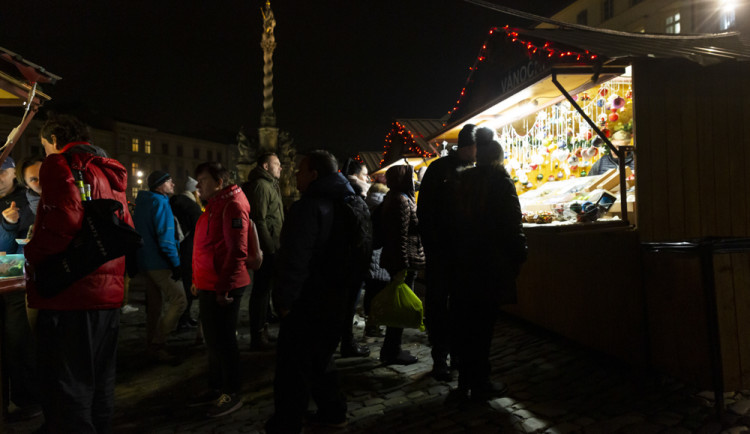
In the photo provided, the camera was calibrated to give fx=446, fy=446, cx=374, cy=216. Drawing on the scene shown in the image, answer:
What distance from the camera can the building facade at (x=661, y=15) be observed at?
2734 cm

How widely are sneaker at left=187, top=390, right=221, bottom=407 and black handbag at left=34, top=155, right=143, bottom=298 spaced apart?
1715 mm

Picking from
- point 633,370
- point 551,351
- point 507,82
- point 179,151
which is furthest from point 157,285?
point 179,151

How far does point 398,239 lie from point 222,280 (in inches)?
77.0

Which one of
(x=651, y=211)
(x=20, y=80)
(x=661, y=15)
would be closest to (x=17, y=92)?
(x=20, y=80)

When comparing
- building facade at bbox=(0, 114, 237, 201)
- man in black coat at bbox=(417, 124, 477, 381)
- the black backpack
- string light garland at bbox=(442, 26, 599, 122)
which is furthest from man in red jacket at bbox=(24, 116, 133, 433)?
building facade at bbox=(0, 114, 237, 201)

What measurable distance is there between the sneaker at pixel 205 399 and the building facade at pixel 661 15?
26379 millimetres

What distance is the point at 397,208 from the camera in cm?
497

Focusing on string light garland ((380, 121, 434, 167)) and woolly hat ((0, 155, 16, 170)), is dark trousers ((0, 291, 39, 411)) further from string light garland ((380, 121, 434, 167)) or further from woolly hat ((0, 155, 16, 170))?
string light garland ((380, 121, 434, 167))

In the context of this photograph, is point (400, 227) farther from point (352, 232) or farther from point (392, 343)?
point (352, 232)

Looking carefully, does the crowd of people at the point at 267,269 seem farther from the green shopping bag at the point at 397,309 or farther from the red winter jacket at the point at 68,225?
the green shopping bag at the point at 397,309

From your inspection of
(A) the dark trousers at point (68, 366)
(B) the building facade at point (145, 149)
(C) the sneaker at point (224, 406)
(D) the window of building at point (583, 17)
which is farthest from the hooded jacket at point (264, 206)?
(B) the building facade at point (145, 149)

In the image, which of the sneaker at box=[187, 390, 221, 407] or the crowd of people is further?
the sneaker at box=[187, 390, 221, 407]

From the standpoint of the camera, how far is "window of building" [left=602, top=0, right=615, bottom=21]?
3766cm

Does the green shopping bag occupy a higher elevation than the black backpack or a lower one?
lower
